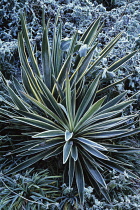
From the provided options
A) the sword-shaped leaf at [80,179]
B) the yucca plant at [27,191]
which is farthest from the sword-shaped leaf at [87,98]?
the yucca plant at [27,191]

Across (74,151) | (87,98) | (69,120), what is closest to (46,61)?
(87,98)

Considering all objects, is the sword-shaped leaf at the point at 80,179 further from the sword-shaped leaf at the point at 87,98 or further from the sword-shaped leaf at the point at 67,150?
the sword-shaped leaf at the point at 87,98

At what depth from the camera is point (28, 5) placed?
344cm

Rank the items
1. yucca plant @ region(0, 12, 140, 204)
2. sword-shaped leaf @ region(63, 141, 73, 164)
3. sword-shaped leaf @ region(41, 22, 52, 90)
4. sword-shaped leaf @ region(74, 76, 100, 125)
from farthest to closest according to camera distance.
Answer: sword-shaped leaf @ region(41, 22, 52, 90) → sword-shaped leaf @ region(74, 76, 100, 125) → yucca plant @ region(0, 12, 140, 204) → sword-shaped leaf @ region(63, 141, 73, 164)

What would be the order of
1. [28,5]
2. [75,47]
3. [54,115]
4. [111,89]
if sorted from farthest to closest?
1. [28,5]
2. [111,89]
3. [75,47]
4. [54,115]

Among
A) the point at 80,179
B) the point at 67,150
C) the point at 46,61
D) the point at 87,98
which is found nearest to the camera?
the point at 67,150

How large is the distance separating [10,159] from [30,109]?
47 centimetres

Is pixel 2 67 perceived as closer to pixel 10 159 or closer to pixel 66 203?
pixel 10 159

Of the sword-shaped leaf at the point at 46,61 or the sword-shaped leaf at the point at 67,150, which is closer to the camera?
the sword-shaped leaf at the point at 67,150

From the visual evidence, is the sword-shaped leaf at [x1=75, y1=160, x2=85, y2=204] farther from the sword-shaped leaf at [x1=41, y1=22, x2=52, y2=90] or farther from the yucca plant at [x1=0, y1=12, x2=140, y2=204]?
the sword-shaped leaf at [x1=41, y1=22, x2=52, y2=90]

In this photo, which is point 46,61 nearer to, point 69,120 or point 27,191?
point 69,120

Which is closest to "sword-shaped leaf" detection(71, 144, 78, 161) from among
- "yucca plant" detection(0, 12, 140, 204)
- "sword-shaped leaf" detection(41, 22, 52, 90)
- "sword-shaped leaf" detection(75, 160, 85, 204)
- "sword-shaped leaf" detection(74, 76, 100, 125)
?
"yucca plant" detection(0, 12, 140, 204)

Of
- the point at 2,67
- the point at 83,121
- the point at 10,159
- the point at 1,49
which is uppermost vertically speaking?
the point at 1,49

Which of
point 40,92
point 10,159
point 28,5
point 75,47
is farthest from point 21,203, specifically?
point 28,5
